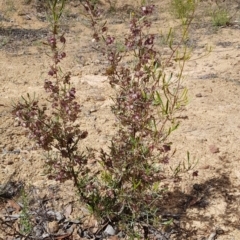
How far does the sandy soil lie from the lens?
2803mm

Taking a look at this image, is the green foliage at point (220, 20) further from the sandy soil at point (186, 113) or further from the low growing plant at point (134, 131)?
the low growing plant at point (134, 131)

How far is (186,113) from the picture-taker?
3.96 m

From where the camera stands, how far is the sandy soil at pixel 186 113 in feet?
9.20

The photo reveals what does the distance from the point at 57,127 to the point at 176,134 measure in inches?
65.1

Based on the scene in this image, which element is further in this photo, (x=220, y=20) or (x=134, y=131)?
(x=220, y=20)

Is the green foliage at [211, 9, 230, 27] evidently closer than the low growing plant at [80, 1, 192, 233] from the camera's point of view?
No

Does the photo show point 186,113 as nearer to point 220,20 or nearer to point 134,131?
point 134,131

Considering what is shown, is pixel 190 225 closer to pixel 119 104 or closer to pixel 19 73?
pixel 119 104

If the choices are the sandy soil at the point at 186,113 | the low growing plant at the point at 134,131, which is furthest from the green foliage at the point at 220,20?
the low growing plant at the point at 134,131

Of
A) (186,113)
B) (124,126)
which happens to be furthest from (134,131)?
(186,113)

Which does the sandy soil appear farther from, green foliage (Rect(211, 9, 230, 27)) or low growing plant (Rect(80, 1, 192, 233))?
low growing plant (Rect(80, 1, 192, 233))

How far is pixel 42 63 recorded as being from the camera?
17.4ft

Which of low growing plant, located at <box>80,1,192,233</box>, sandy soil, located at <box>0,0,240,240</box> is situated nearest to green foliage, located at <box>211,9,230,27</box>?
sandy soil, located at <box>0,0,240,240</box>

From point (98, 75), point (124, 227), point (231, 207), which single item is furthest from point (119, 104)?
point (98, 75)
